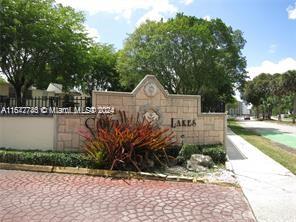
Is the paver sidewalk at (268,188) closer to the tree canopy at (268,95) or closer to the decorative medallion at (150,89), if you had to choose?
the decorative medallion at (150,89)

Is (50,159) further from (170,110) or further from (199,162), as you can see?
(170,110)

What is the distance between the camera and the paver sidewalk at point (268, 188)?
5.54 metres

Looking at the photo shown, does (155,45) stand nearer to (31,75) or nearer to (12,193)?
(31,75)

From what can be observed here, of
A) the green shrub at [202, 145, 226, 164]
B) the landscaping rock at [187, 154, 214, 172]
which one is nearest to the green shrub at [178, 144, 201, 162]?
the landscaping rock at [187, 154, 214, 172]

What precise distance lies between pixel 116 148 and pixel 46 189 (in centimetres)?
218

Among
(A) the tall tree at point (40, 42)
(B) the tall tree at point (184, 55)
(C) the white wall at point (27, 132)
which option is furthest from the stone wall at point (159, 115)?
(B) the tall tree at point (184, 55)

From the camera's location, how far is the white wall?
9.78 meters

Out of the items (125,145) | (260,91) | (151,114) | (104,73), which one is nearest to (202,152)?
(151,114)

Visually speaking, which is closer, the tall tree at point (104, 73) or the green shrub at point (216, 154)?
the green shrub at point (216, 154)

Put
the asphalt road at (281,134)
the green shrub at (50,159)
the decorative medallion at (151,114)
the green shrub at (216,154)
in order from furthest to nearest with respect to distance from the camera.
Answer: the asphalt road at (281,134), the decorative medallion at (151,114), the green shrub at (216,154), the green shrub at (50,159)

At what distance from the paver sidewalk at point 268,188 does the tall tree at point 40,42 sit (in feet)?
47.0

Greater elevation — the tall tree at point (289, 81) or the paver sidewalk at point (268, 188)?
the tall tree at point (289, 81)

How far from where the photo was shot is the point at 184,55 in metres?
29.2

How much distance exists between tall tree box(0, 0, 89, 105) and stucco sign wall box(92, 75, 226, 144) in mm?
11449
